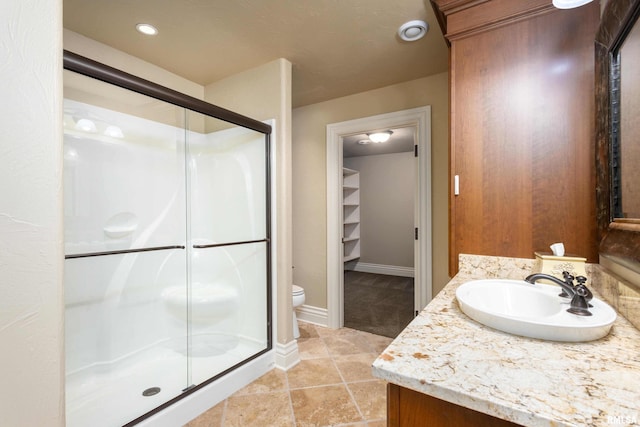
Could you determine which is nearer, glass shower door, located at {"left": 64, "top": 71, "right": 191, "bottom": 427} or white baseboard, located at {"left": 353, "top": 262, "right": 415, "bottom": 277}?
glass shower door, located at {"left": 64, "top": 71, "right": 191, "bottom": 427}

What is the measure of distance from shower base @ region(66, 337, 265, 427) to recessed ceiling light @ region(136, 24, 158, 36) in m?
2.16

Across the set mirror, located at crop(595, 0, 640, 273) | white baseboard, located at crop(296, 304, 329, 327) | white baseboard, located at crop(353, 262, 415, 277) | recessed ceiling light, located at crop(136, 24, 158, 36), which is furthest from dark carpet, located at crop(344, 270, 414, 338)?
recessed ceiling light, located at crop(136, 24, 158, 36)

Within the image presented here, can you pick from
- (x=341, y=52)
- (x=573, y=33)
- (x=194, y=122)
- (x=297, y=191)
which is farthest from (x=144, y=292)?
(x=573, y=33)

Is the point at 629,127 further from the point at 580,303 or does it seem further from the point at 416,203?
the point at 416,203

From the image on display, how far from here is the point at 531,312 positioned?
106 cm

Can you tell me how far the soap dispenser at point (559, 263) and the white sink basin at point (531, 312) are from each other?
0.65 ft

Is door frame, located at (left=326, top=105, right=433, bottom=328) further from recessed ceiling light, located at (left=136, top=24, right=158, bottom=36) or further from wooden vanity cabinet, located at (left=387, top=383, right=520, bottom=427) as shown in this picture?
wooden vanity cabinet, located at (left=387, top=383, right=520, bottom=427)

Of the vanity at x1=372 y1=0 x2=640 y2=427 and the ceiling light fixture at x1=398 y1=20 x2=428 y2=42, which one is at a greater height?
the ceiling light fixture at x1=398 y1=20 x2=428 y2=42

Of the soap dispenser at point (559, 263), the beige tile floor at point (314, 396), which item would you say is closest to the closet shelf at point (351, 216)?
the beige tile floor at point (314, 396)

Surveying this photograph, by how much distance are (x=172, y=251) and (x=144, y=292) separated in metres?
0.36

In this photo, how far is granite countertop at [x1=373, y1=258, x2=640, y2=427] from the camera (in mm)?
499

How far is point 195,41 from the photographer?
78.1 inches

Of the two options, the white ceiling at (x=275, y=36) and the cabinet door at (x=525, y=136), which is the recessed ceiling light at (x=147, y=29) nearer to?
the white ceiling at (x=275, y=36)

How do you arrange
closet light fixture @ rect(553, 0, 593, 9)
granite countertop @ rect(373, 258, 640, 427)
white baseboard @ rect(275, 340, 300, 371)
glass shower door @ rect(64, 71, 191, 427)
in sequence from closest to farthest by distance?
granite countertop @ rect(373, 258, 640, 427), closet light fixture @ rect(553, 0, 593, 9), glass shower door @ rect(64, 71, 191, 427), white baseboard @ rect(275, 340, 300, 371)
